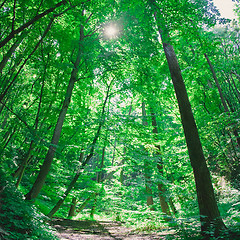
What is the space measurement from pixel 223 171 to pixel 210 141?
10.6ft

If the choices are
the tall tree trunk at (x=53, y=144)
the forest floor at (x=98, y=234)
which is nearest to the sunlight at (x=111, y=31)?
the tall tree trunk at (x=53, y=144)

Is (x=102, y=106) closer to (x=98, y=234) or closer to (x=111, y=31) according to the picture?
(x=111, y=31)

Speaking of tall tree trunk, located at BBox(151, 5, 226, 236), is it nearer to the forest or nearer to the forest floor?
the forest

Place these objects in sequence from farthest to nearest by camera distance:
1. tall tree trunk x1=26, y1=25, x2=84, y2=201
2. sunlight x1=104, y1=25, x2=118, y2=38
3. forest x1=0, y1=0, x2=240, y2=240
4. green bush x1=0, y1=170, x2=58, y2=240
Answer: sunlight x1=104, y1=25, x2=118, y2=38 < tall tree trunk x1=26, y1=25, x2=84, y2=201 < forest x1=0, y1=0, x2=240, y2=240 < green bush x1=0, y1=170, x2=58, y2=240

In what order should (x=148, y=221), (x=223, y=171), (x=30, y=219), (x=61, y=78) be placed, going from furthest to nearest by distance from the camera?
(x=223, y=171) → (x=148, y=221) → (x=61, y=78) → (x=30, y=219)

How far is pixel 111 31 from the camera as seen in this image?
6672 mm

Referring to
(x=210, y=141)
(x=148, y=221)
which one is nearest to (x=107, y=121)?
(x=148, y=221)

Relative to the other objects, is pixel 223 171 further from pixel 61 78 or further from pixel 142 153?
pixel 61 78

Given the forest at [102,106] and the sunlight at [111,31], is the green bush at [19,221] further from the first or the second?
the sunlight at [111,31]

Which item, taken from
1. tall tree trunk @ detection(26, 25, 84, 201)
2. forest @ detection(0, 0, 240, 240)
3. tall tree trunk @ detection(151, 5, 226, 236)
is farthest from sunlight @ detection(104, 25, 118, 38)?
tall tree trunk @ detection(151, 5, 226, 236)

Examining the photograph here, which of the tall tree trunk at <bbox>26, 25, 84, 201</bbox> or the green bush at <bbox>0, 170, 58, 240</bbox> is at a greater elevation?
Answer: the tall tree trunk at <bbox>26, 25, 84, 201</bbox>

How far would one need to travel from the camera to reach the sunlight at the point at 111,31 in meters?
6.64

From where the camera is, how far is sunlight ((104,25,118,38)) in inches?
261

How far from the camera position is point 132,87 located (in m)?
7.72
